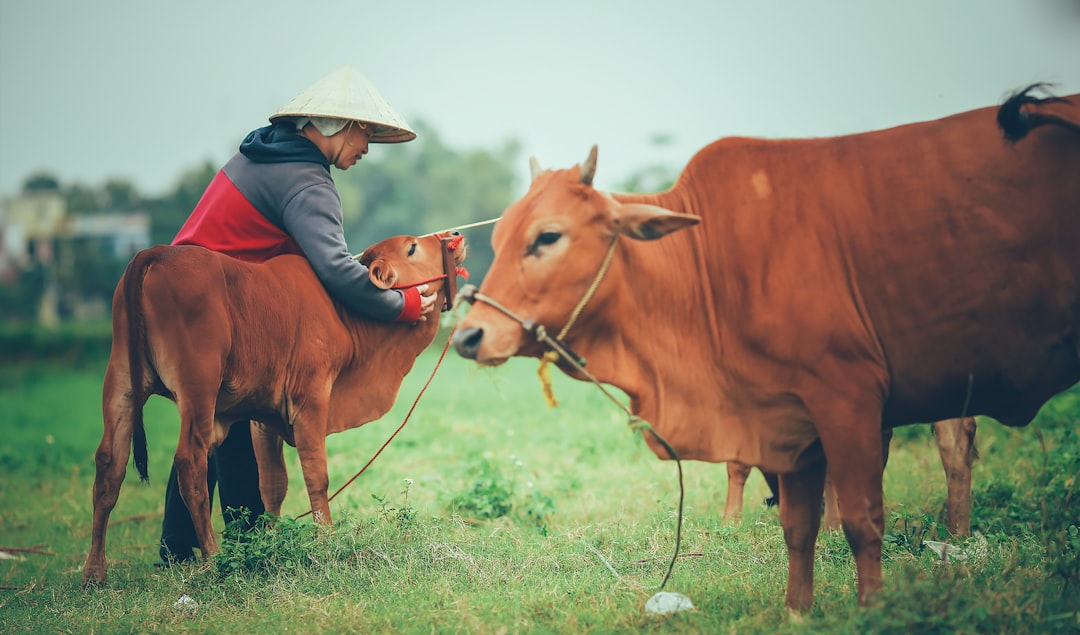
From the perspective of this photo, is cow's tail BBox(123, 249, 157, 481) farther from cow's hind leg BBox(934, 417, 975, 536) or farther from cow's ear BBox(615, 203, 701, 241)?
cow's hind leg BBox(934, 417, 975, 536)

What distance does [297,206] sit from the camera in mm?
5191

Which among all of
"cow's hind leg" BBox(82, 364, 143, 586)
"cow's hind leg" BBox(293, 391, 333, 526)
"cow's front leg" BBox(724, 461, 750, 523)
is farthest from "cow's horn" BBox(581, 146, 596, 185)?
"cow's front leg" BBox(724, 461, 750, 523)

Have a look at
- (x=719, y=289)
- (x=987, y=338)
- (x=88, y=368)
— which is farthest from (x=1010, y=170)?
(x=88, y=368)

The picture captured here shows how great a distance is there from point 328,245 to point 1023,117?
3545 millimetres

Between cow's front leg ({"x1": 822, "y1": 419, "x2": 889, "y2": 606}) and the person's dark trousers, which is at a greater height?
cow's front leg ({"x1": 822, "y1": 419, "x2": 889, "y2": 606})

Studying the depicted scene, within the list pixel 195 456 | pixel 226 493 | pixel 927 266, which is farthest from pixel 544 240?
pixel 226 493

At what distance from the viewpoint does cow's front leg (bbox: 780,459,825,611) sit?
412 centimetres

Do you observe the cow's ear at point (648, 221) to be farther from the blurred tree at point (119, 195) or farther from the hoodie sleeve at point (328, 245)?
the blurred tree at point (119, 195)

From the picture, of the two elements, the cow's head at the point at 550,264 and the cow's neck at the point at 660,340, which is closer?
the cow's head at the point at 550,264

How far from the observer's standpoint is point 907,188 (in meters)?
3.76

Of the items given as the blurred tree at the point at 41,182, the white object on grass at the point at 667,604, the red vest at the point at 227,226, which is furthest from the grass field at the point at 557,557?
the blurred tree at the point at 41,182

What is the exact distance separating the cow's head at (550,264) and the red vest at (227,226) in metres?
2.11

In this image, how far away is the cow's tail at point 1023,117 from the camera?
11.9 feet

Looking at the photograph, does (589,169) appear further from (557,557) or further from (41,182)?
(41,182)
